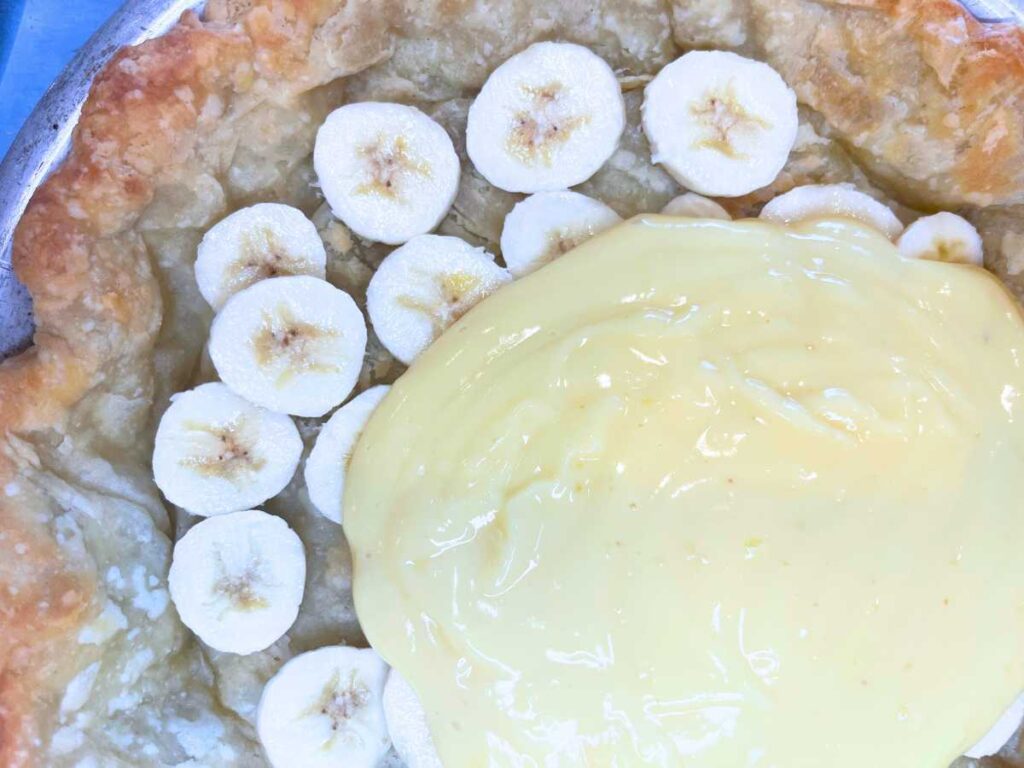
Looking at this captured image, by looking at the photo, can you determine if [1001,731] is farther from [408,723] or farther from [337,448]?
[337,448]

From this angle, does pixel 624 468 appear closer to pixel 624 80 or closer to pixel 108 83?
pixel 624 80

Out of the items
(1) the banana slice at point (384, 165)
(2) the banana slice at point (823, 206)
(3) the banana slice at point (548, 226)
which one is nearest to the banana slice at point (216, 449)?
(1) the banana slice at point (384, 165)

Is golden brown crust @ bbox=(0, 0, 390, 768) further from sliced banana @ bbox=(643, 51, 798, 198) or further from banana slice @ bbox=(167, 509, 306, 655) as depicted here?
sliced banana @ bbox=(643, 51, 798, 198)

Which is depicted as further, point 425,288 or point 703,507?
point 425,288

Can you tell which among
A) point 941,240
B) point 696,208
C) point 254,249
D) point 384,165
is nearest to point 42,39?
point 254,249

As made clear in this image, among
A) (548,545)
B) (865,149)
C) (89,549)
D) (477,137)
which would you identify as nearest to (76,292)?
(89,549)

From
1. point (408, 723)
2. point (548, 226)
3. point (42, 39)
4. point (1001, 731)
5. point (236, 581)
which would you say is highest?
point (42, 39)

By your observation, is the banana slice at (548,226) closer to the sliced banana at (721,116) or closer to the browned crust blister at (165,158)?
the sliced banana at (721,116)
